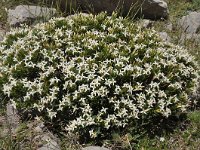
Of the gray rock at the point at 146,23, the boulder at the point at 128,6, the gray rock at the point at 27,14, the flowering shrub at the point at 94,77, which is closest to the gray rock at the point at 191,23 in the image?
the boulder at the point at 128,6

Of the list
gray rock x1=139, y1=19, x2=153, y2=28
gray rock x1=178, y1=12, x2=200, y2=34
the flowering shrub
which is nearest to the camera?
the flowering shrub

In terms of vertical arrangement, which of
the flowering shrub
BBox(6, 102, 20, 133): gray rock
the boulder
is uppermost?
the boulder

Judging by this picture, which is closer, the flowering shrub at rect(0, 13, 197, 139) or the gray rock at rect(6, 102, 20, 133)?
the flowering shrub at rect(0, 13, 197, 139)

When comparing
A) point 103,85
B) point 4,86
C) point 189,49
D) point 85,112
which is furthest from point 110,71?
point 189,49

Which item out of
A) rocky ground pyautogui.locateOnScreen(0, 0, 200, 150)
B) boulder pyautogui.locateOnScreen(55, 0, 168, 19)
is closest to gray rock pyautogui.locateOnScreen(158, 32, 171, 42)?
rocky ground pyautogui.locateOnScreen(0, 0, 200, 150)

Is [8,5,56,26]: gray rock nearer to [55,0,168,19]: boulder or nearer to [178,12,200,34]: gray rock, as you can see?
[55,0,168,19]: boulder

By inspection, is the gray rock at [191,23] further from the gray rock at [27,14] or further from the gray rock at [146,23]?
the gray rock at [27,14]
